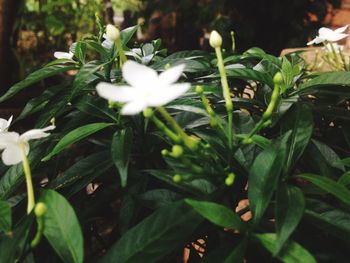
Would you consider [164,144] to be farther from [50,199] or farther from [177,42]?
[177,42]

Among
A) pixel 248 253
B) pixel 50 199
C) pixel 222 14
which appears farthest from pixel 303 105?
pixel 222 14

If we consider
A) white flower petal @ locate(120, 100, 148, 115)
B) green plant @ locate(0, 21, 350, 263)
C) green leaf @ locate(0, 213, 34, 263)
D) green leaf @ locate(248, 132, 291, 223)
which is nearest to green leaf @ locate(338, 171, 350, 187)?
green plant @ locate(0, 21, 350, 263)

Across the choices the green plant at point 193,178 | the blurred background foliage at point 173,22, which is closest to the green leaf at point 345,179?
the green plant at point 193,178

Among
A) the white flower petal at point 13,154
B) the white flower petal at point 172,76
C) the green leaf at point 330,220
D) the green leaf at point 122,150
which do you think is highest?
the white flower petal at point 172,76

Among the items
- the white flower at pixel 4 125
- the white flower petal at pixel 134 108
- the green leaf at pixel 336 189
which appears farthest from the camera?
the white flower at pixel 4 125

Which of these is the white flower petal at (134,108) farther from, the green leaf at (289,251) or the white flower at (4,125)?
the white flower at (4,125)

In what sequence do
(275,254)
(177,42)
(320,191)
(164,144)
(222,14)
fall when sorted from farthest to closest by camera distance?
(177,42), (222,14), (164,144), (320,191), (275,254)
